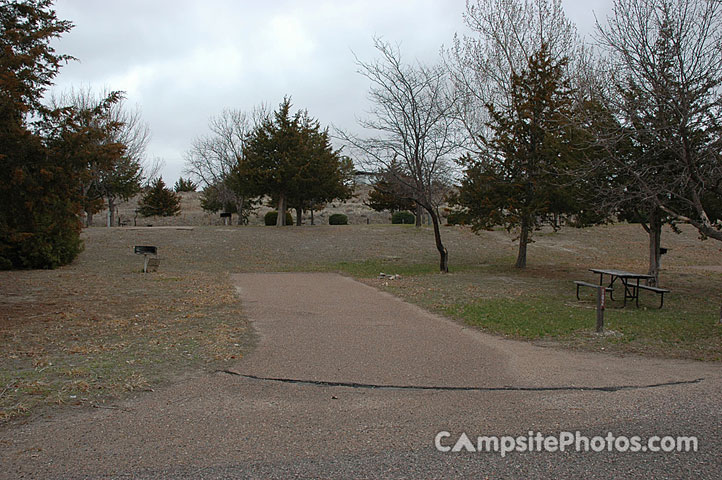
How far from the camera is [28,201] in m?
8.79

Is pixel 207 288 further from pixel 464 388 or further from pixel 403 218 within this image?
pixel 403 218

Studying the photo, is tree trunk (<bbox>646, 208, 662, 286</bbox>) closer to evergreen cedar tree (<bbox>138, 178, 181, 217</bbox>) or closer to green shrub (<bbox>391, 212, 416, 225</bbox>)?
green shrub (<bbox>391, 212, 416, 225</bbox>)

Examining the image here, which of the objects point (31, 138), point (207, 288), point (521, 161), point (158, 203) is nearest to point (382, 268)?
point (521, 161)

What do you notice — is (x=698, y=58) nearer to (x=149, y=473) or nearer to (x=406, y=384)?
(x=406, y=384)

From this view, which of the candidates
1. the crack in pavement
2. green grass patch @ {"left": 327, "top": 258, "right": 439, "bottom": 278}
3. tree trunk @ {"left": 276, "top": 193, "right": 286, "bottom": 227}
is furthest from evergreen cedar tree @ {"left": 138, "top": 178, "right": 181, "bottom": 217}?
the crack in pavement

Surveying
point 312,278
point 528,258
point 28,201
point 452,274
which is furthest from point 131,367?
point 528,258

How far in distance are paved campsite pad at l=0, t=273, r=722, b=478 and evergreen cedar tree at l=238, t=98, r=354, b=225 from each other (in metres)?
27.7

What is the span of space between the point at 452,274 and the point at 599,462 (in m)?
15.5

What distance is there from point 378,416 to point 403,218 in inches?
1687

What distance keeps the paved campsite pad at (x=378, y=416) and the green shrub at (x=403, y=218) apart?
1554 inches

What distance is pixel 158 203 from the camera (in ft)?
169

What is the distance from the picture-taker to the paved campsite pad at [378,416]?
3.54 meters

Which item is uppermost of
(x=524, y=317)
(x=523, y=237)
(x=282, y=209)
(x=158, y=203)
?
(x=158, y=203)

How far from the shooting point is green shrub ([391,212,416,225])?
154 ft
